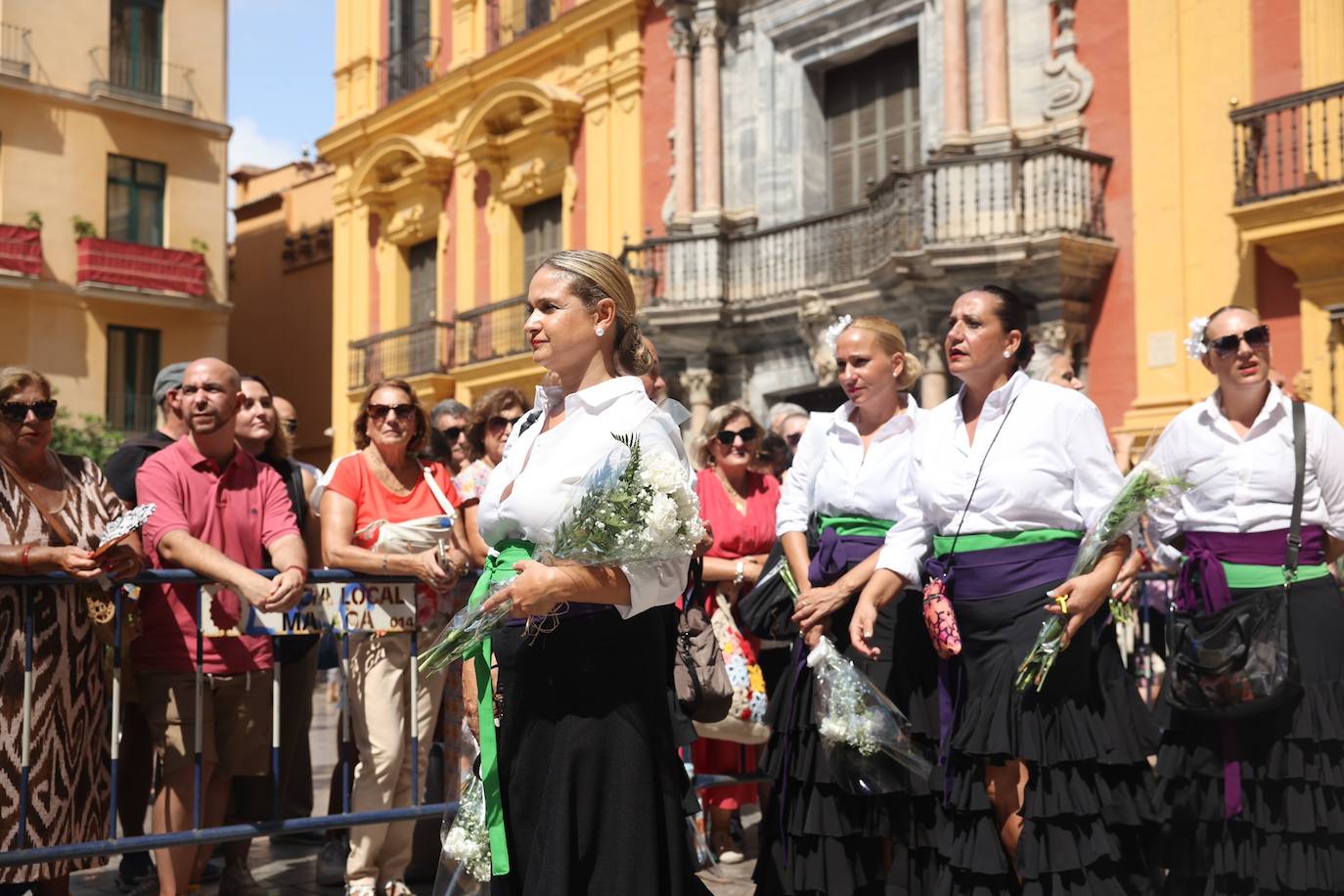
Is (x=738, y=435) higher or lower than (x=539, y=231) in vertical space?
lower

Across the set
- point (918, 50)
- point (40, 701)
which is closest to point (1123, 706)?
point (40, 701)

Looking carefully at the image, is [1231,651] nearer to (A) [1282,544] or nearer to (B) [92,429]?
(A) [1282,544]

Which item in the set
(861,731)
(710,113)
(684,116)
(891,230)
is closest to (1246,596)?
(861,731)

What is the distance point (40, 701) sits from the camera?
181 inches

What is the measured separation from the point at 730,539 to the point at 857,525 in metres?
1.52

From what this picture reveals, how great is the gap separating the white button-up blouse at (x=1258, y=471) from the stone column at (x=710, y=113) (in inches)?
519

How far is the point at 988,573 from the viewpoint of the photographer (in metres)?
4.41

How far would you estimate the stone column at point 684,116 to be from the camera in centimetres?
1825

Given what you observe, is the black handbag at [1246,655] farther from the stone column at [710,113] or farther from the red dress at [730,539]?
the stone column at [710,113]

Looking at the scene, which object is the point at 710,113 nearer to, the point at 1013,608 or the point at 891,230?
the point at 891,230

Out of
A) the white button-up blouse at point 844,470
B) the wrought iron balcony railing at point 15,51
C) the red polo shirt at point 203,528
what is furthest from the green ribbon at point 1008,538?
the wrought iron balcony railing at point 15,51

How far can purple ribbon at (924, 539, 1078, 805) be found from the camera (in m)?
4.37

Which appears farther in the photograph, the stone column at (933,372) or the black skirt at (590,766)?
the stone column at (933,372)

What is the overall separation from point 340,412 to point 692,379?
9.49 metres
